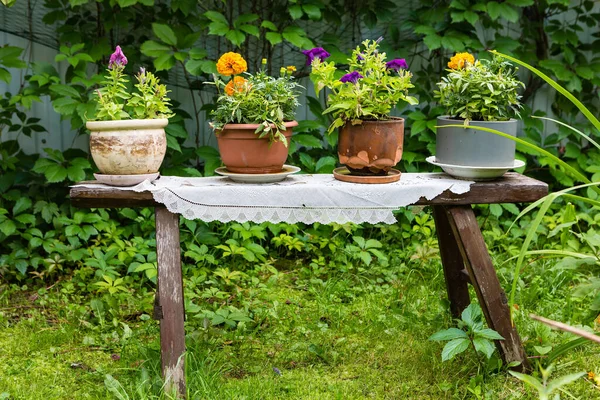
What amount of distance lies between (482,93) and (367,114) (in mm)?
425

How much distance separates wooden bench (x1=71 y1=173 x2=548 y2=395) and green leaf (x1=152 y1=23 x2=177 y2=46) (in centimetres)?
148

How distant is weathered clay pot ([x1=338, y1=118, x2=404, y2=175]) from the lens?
2387 millimetres

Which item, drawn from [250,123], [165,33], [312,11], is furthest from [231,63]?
[312,11]

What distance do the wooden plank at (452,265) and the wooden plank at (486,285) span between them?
32 centimetres

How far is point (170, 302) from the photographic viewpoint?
2.34 metres

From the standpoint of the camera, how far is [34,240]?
3.57m

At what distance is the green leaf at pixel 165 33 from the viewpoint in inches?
141

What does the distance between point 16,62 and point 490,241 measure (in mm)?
2730

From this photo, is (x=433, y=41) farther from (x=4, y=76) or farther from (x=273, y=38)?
(x=4, y=76)

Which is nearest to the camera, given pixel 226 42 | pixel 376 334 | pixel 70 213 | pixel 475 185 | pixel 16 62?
pixel 475 185

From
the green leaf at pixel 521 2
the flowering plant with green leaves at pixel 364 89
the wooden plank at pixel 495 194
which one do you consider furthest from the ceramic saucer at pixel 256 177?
the green leaf at pixel 521 2

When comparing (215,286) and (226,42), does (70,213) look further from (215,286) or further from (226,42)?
(226,42)

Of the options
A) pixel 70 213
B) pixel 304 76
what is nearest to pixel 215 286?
pixel 70 213

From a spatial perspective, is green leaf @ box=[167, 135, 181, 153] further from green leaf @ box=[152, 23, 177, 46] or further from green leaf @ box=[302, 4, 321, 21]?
green leaf @ box=[302, 4, 321, 21]
